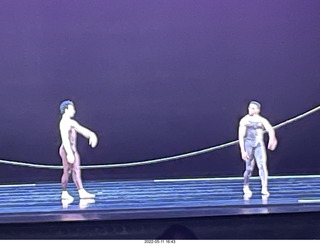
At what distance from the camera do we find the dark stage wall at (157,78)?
4.32 m

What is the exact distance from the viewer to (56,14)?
4316 mm

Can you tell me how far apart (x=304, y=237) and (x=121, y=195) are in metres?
1.15

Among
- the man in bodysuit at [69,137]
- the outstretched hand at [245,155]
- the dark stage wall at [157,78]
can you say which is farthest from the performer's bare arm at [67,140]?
the dark stage wall at [157,78]

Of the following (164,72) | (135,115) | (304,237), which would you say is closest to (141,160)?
(135,115)

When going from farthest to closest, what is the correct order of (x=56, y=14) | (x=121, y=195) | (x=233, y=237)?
1. (x=56, y=14)
2. (x=121, y=195)
3. (x=233, y=237)

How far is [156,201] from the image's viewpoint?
3359 mm

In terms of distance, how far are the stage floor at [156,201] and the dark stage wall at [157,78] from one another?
0.31m

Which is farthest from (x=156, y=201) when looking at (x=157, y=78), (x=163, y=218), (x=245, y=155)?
(x=157, y=78)

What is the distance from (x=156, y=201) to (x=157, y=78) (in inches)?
51.7

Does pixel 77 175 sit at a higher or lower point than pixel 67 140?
lower

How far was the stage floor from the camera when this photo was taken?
3.09 metres

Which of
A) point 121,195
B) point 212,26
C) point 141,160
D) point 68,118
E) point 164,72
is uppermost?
point 212,26

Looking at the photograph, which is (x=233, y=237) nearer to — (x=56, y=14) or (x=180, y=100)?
(x=180, y=100)

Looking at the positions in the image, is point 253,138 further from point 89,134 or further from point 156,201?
point 89,134
